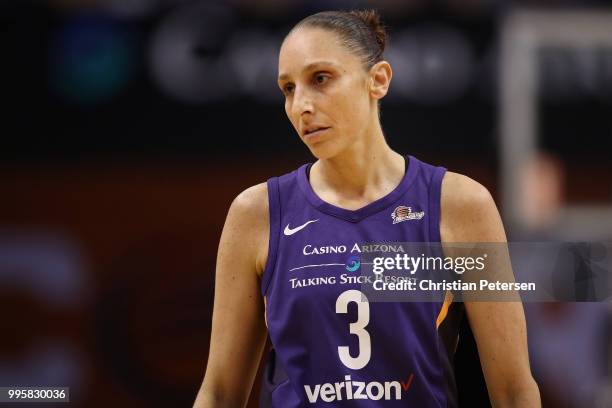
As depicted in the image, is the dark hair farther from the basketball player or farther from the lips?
the lips

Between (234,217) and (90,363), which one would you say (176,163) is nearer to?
(90,363)

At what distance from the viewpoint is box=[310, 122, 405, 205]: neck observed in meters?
3.09

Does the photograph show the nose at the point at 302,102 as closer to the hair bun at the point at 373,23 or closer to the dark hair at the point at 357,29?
the dark hair at the point at 357,29

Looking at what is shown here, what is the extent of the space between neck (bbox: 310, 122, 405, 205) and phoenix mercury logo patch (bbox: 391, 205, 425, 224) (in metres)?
0.08

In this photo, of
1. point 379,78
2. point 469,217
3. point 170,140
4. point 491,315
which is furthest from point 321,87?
point 170,140

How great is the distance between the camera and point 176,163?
263 inches

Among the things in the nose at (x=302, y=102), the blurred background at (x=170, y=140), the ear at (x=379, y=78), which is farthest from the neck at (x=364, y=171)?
the blurred background at (x=170, y=140)

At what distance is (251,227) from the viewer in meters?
3.09

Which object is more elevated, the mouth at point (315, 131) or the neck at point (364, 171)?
the mouth at point (315, 131)

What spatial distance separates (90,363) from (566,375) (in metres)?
2.88

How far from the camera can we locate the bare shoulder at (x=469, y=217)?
2.95m

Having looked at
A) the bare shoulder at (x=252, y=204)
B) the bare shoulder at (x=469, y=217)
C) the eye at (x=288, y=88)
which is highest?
the eye at (x=288, y=88)

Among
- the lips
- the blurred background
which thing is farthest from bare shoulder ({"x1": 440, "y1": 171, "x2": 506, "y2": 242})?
the blurred background

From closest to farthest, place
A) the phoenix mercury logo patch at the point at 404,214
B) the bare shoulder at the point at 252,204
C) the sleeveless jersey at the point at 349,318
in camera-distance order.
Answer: the sleeveless jersey at the point at 349,318 → the phoenix mercury logo patch at the point at 404,214 → the bare shoulder at the point at 252,204
